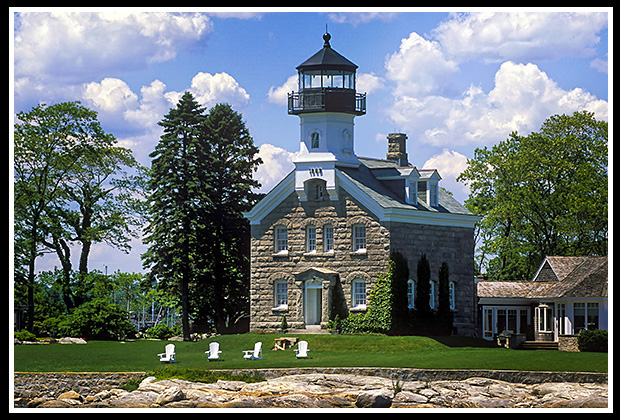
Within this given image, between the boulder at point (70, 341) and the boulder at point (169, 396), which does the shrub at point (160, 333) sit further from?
the boulder at point (169, 396)

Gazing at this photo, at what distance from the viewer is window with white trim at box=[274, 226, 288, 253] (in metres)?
45.5

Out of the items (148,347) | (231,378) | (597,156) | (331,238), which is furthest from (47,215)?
(597,156)

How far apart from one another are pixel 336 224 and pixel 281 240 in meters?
2.64

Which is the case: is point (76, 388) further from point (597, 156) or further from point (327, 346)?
point (597, 156)

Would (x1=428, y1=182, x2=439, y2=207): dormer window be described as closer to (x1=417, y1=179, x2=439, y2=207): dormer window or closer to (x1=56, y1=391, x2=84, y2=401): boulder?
(x1=417, y1=179, x2=439, y2=207): dormer window

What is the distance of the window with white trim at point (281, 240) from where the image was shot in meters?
45.5

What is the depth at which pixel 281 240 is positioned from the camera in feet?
149

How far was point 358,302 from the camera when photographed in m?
43.5

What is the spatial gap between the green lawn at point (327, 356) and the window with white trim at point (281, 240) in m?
4.19

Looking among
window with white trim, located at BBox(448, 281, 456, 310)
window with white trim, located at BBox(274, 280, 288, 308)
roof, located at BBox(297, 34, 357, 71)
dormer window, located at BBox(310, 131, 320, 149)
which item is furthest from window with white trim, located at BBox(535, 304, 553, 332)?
roof, located at BBox(297, 34, 357, 71)

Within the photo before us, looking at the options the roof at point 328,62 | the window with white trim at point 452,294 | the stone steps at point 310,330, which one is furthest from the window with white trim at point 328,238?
the roof at point 328,62

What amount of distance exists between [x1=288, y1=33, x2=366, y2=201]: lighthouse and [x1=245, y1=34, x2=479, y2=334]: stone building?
0.13 feet

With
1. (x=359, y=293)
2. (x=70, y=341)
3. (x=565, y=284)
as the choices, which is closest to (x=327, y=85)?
(x=359, y=293)
